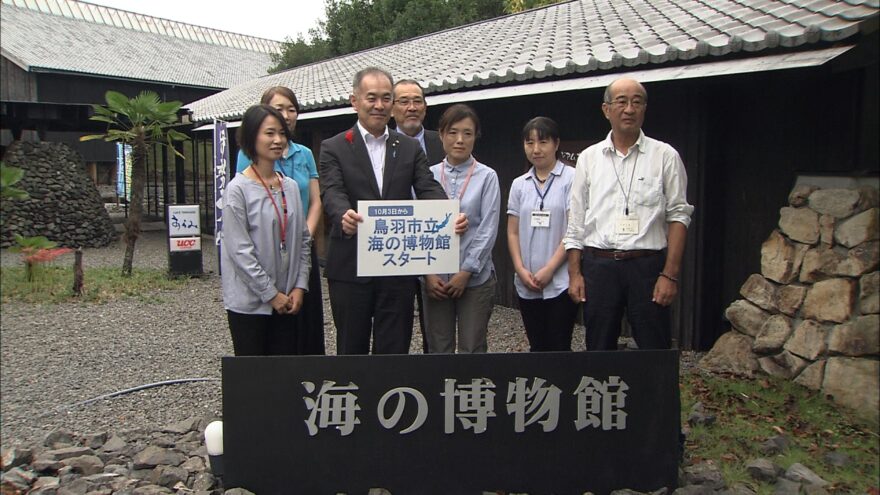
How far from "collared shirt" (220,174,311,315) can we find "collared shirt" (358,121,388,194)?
0.39 meters

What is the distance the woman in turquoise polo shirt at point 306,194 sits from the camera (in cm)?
333

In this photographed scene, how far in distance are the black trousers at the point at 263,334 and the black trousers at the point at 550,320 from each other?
117cm

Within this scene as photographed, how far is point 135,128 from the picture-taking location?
9.52 ft

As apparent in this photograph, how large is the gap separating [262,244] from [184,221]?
5653 mm

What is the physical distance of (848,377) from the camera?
4.23 metres

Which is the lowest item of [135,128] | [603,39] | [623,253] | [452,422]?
[452,422]

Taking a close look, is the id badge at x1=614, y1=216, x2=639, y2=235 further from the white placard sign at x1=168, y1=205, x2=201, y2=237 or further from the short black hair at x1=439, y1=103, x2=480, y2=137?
the white placard sign at x1=168, y1=205, x2=201, y2=237

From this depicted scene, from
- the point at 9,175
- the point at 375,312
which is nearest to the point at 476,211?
the point at 375,312

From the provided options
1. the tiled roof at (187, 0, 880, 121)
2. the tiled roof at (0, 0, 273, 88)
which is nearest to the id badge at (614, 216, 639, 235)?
the tiled roof at (187, 0, 880, 121)

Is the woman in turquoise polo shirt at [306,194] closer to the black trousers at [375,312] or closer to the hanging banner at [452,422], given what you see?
the black trousers at [375,312]

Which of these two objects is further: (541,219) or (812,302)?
(812,302)

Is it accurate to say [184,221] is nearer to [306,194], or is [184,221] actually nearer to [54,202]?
[306,194]

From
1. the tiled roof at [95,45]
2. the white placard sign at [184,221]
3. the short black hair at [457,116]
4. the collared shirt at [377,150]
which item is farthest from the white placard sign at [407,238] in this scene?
the white placard sign at [184,221]

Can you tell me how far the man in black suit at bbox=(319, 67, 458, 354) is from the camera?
324cm
